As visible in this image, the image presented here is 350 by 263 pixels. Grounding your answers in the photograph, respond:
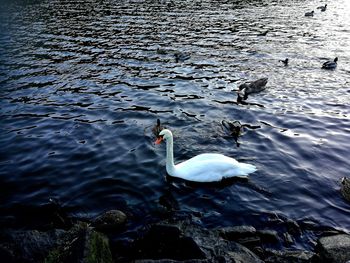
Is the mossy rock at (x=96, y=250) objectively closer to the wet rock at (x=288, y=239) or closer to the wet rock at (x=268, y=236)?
the wet rock at (x=268, y=236)

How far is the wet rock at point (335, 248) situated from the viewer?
299 inches

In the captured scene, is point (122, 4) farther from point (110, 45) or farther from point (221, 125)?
point (221, 125)

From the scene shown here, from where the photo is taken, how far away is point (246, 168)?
11648 mm

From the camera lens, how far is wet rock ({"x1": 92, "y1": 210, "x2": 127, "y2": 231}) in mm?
9156

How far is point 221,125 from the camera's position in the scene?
50.2 ft

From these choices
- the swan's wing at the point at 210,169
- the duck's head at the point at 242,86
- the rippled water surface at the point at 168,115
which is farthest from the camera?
the duck's head at the point at 242,86

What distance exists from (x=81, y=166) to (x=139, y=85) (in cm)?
899

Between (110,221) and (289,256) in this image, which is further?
(110,221)

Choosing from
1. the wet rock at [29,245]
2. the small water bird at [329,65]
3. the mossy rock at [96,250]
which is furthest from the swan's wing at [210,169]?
the small water bird at [329,65]

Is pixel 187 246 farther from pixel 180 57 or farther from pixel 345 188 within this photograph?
pixel 180 57

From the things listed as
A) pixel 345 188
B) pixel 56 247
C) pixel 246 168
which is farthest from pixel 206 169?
pixel 56 247

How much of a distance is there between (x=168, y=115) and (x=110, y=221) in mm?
8243

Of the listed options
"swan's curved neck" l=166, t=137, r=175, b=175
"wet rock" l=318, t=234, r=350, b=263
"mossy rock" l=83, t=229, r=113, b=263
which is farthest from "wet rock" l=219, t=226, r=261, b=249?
"swan's curved neck" l=166, t=137, r=175, b=175

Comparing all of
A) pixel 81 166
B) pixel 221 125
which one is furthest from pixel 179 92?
pixel 81 166
